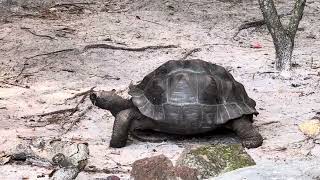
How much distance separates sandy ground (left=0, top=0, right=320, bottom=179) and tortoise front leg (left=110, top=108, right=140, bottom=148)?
81mm

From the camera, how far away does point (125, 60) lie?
313 inches

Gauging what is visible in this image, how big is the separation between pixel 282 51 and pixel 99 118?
8.83 ft

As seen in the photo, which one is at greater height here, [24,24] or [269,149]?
[24,24]

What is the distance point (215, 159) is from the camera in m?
4.63

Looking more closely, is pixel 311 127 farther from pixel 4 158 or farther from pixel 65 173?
pixel 4 158

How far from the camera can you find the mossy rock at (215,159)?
4496 mm

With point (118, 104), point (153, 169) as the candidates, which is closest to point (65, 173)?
point (153, 169)

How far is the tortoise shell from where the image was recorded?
5.15 meters

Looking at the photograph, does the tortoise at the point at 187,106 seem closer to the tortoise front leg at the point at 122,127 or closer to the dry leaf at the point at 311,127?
the tortoise front leg at the point at 122,127

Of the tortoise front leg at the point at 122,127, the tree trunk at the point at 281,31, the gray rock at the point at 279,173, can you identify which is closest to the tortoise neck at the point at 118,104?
the tortoise front leg at the point at 122,127

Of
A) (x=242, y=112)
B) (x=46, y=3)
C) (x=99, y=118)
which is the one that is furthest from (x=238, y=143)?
(x=46, y=3)

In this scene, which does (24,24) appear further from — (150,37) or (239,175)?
(239,175)

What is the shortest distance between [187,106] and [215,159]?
2.18 ft

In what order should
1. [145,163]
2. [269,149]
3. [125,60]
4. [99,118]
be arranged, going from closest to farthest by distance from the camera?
[145,163] < [269,149] < [99,118] < [125,60]
